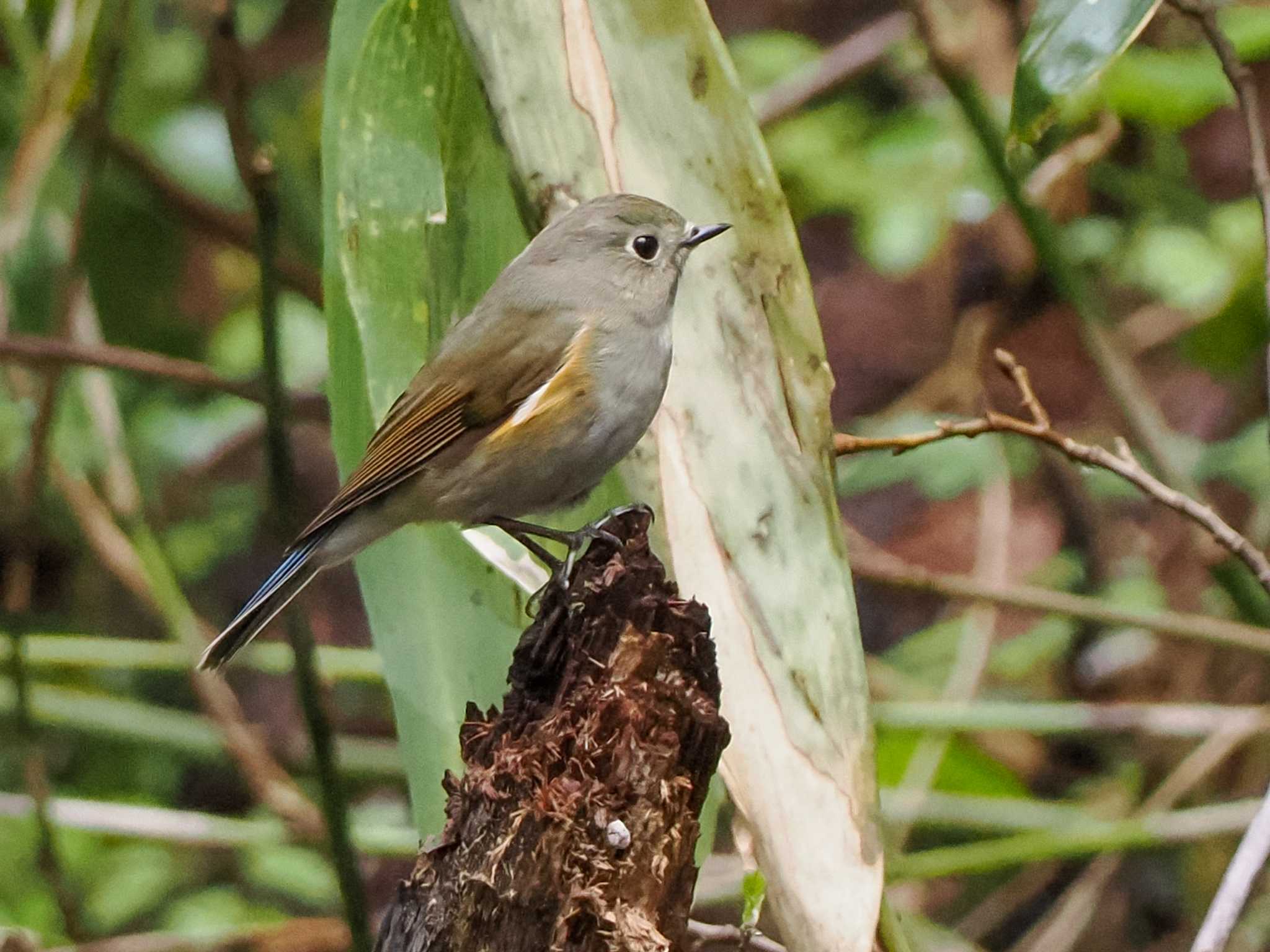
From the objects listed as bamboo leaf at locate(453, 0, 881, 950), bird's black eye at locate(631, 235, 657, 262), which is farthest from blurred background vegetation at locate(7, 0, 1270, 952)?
bamboo leaf at locate(453, 0, 881, 950)

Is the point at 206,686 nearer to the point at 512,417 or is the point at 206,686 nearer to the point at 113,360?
the point at 113,360

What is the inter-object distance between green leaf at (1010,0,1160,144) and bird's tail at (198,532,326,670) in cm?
131

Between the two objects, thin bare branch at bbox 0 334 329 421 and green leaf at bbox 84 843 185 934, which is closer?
thin bare branch at bbox 0 334 329 421

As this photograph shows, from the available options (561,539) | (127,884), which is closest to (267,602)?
(561,539)

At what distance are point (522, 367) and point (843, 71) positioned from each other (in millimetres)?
2650

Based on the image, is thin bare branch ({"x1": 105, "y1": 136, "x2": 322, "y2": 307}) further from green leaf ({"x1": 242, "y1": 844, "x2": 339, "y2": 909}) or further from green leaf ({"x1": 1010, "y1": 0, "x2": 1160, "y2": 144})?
green leaf ({"x1": 1010, "y1": 0, "x2": 1160, "y2": 144})

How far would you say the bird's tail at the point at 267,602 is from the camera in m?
2.54

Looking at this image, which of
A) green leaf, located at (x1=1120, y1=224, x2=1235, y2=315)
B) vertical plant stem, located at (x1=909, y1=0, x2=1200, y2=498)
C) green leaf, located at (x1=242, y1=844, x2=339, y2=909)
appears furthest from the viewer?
green leaf, located at (x1=242, y1=844, x2=339, y2=909)

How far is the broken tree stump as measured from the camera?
5.49 feet

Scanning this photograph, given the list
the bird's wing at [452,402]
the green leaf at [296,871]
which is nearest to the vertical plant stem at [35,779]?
the green leaf at [296,871]

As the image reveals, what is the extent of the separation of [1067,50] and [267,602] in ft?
4.91

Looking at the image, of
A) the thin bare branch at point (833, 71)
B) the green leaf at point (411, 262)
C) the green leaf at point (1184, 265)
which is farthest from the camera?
the thin bare branch at point (833, 71)

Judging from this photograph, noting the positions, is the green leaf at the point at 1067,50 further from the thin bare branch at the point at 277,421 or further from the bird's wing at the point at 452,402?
the thin bare branch at the point at 277,421

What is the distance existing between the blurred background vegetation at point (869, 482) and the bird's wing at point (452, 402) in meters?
0.50
